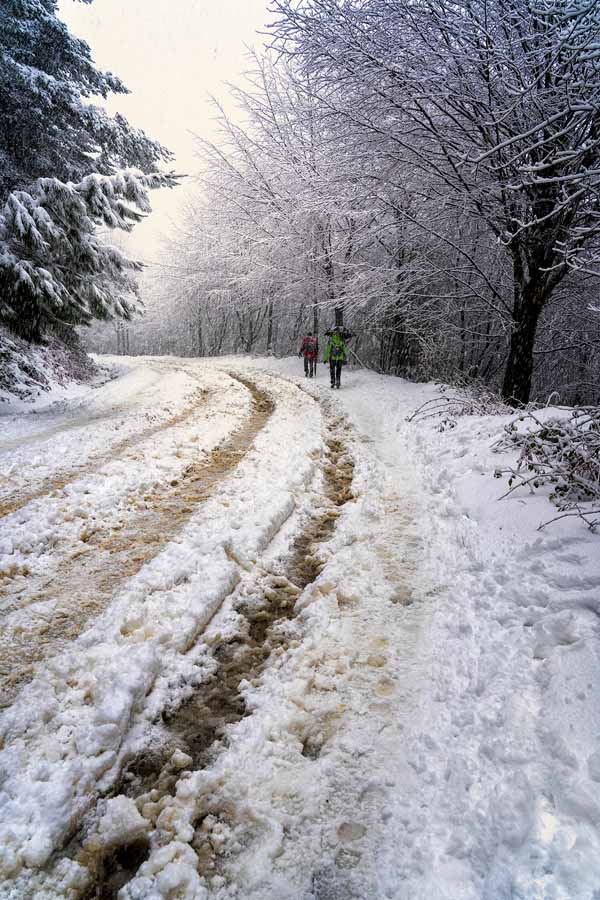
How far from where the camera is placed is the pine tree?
8828 millimetres

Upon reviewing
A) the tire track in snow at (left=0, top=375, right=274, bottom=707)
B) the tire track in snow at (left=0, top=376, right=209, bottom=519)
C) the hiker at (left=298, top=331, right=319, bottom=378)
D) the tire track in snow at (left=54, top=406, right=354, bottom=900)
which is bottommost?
the tire track in snow at (left=54, top=406, right=354, bottom=900)

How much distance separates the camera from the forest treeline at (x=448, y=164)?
173 inches

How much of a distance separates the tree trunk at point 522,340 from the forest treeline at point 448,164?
2 centimetres

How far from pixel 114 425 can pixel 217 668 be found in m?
6.09

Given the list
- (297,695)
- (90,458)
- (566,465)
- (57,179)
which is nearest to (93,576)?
(297,695)

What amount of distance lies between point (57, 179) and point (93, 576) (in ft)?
31.9

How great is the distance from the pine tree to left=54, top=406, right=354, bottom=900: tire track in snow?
8.65m

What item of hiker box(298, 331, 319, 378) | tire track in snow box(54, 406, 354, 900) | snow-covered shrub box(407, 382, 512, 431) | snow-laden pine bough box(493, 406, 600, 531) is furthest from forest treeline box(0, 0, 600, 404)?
tire track in snow box(54, 406, 354, 900)

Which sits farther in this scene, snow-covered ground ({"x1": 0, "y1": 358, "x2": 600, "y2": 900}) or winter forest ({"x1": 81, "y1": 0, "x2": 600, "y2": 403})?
winter forest ({"x1": 81, "y1": 0, "x2": 600, "y2": 403})

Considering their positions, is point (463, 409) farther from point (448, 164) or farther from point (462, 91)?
point (462, 91)

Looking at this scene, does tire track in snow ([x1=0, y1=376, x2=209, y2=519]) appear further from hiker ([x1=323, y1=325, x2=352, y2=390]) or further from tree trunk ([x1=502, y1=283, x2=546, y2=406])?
tree trunk ([x1=502, y1=283, x2=546, y2=406])

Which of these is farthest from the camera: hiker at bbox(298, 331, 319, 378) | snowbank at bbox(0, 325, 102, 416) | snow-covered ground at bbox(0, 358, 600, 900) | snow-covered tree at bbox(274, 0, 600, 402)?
hiker at bbox(298, 331, 319, 378)

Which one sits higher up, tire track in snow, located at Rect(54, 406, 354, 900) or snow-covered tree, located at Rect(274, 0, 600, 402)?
snow-covered tree, located at Rect(274, 0, 600, 402)

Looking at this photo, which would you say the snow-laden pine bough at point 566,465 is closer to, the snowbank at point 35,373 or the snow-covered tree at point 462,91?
the snow-covered tree at point 462,91
